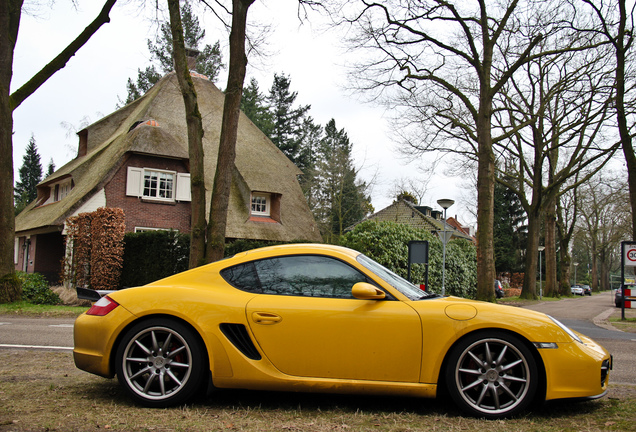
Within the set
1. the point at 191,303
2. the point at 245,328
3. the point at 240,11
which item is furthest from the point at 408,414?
the point at 240,11

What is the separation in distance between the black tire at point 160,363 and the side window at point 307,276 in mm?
763

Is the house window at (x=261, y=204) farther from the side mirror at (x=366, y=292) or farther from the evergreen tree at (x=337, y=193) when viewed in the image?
the side mirror at (x=366, y=292)

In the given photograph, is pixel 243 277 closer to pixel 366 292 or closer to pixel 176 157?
pixel 366 292

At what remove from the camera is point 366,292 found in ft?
13.9

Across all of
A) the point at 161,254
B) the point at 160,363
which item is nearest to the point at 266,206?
the point at 161,254

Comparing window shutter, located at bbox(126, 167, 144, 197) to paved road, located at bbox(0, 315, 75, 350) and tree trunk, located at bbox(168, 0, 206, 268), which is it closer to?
tree trunk, located at bbox(168, 0, 206, 268)

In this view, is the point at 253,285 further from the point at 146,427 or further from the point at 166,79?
the point at 166,79

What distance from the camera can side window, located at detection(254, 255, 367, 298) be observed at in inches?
176

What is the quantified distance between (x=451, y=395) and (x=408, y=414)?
14.3 inches

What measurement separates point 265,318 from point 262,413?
0.72 m

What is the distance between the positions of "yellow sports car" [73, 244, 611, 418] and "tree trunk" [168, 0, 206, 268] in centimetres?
747

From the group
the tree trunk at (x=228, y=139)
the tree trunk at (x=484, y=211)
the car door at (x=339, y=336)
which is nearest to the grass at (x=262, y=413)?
the car door at (x=339, y=336)

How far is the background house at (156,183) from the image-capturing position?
2609 cm

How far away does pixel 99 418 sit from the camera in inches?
154
